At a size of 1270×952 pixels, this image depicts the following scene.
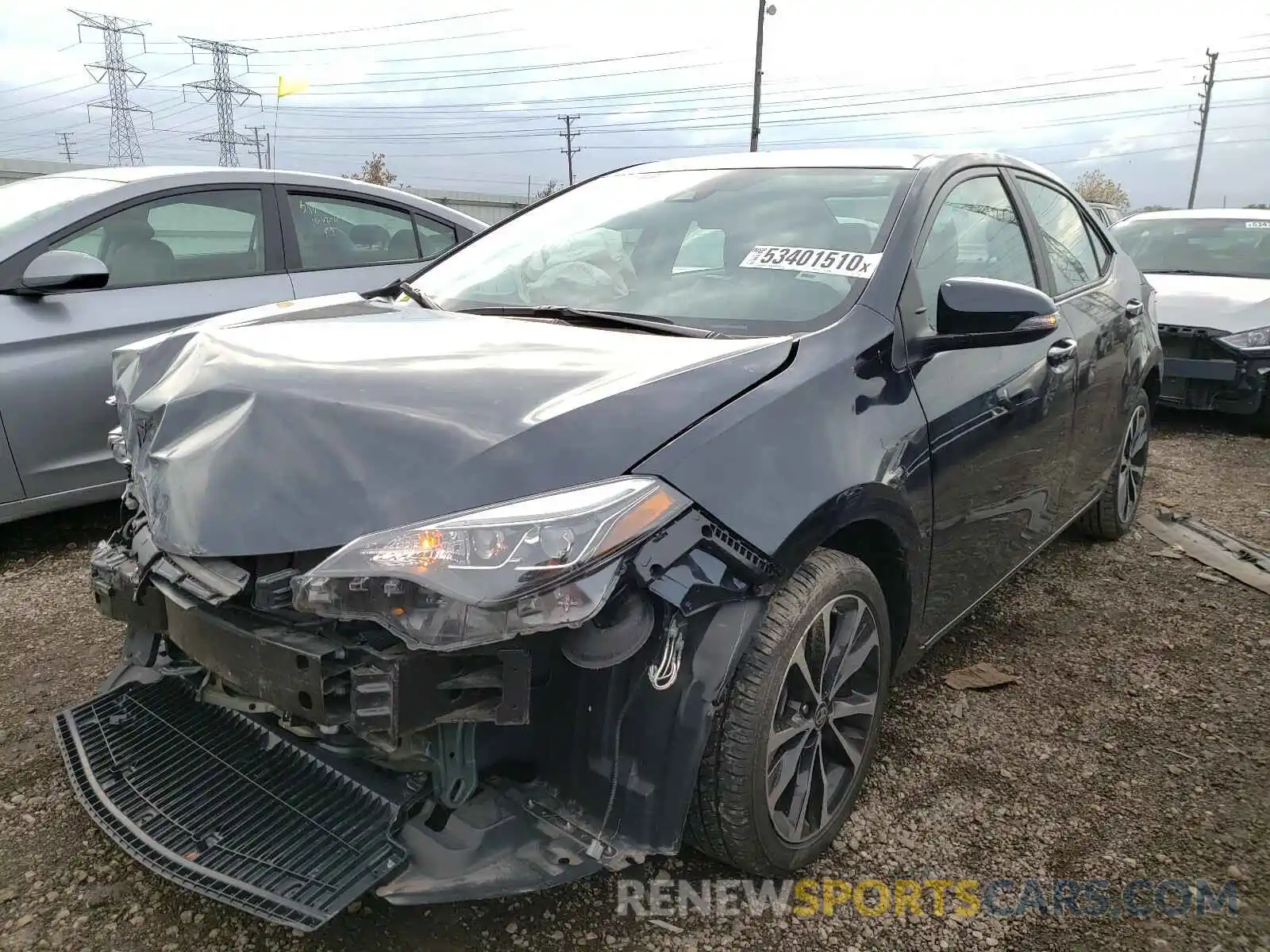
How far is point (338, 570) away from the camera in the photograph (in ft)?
4.93

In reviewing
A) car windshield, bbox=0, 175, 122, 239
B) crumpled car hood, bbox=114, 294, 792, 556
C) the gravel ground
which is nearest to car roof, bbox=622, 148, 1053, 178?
crumpled car hood, bbox=114, 294, 792, 556

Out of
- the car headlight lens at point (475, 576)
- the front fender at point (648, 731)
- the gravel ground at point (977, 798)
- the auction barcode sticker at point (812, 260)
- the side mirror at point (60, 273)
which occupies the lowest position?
the gravel ground at point (977, 798)

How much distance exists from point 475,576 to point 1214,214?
28.0 ft

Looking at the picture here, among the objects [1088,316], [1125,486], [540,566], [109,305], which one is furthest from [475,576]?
[1125,486]

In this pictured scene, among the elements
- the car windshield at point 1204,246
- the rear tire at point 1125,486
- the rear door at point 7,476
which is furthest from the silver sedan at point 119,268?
the car windshield at point 1204,246

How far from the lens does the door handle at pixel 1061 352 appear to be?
9.59 ft

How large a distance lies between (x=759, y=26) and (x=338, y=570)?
28.5 meters

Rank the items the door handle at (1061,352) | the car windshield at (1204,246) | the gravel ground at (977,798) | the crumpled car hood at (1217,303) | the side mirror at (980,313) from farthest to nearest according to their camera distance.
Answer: the car windshield at (1204,246), the crumpled car hood at (1217,303), the door handle at (1061,352), the side mirror at (980,313), the gravel ground at (977,798)

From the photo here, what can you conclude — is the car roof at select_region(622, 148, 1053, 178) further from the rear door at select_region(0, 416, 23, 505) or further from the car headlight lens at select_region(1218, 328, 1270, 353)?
the car headlight lens at select_region(1218, 328, 1270, 353)

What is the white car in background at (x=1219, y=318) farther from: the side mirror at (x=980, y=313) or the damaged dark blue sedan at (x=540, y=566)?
the damaged dark blue sedan at (x=540, y=566)

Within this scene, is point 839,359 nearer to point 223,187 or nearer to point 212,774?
point 212,774

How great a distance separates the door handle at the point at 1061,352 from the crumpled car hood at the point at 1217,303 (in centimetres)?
370

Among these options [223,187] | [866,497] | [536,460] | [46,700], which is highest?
[223,187]

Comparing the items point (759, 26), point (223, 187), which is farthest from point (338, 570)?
point (759, 26)
